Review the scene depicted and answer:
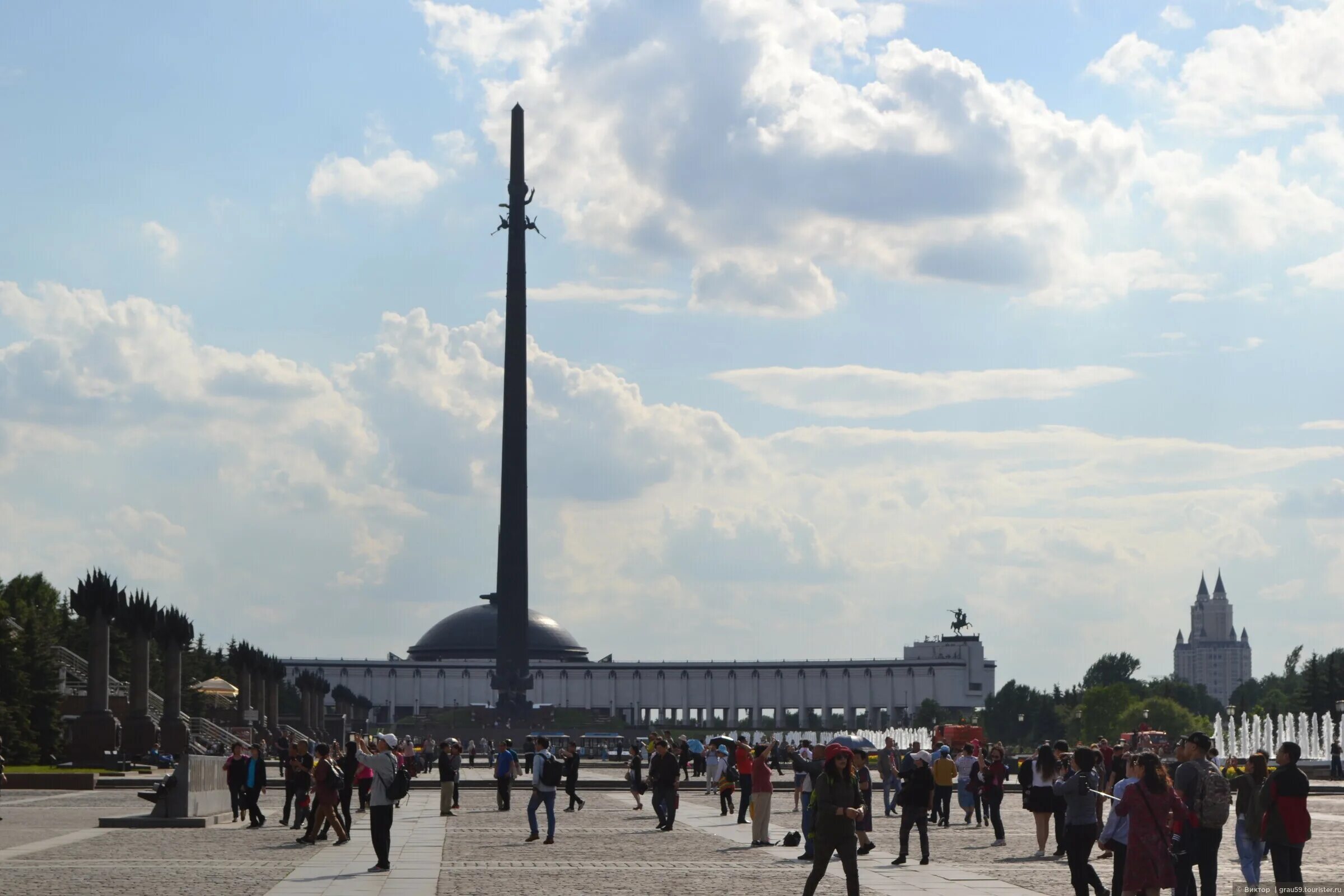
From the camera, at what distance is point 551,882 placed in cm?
2183

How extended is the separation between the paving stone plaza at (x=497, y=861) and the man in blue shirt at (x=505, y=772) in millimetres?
1927

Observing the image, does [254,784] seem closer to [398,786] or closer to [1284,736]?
[398,786]

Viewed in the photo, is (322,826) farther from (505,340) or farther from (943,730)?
(505,340)

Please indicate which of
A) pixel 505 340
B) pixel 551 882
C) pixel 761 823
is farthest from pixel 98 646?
pixel 505 340

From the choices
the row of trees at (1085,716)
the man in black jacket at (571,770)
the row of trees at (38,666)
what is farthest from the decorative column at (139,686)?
the row of trees at (1085,716)

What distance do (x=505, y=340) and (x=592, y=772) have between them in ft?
164

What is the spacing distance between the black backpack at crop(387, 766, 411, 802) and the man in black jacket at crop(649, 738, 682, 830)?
31.8ft

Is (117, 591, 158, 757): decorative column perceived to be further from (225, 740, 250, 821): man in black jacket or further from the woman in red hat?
the woman in red hat

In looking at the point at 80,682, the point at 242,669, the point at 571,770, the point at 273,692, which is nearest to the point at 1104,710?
the point at 273,692

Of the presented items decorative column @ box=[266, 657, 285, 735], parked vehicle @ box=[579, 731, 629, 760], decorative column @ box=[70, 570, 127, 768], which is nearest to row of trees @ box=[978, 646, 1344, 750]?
parked vehicle @ box=[579, 731, 629, 760]

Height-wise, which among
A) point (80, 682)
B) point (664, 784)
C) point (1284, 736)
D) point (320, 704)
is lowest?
point (1284, 736)

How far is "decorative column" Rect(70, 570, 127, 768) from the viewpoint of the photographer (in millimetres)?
59656

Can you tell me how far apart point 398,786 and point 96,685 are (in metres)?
39.3

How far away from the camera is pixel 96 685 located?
197 feet
